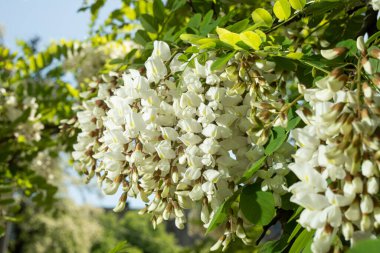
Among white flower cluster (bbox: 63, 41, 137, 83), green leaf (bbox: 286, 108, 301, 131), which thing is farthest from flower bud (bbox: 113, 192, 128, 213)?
white flower cluster (bbox: 63, 41, 137, 83)

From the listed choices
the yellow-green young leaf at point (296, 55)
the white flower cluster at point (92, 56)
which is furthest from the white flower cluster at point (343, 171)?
the white flower cluster at point (92, 56)

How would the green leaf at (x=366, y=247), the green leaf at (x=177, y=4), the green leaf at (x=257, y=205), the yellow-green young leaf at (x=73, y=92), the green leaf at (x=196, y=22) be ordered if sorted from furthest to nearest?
the yellow-green young leaf at (x=73, y=92), the green leaf at (x=177, y=4), the green leaf at (x=196, y=22), the green leaf at (x=257, y=205), the green leaf at (x=366, y=247)

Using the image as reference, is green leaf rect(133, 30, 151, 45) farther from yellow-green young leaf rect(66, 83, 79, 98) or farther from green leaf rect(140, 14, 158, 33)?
yellow-green young leaf rect(66, 83, 79, 98)

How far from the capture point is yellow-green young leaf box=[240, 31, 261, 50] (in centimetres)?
87

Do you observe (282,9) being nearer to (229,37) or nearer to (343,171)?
(229,37)

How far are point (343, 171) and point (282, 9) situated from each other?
18.1 inches

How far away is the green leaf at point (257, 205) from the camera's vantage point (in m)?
0.83

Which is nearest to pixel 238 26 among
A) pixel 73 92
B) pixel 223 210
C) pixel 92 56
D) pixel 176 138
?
pixel 176 138

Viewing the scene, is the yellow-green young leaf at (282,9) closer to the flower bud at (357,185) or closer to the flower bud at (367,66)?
the flower bud at (367,66)

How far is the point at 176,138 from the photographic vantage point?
92 cm

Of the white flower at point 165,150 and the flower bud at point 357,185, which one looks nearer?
the flower bud at point 357,185

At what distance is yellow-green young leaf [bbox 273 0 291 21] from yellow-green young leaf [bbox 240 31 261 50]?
130mm

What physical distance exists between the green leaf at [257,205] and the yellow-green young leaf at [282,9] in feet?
1.11

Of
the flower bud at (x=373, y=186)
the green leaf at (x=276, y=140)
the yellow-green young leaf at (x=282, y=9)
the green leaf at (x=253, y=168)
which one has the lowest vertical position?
the green leaf at (x=253, y=168)
